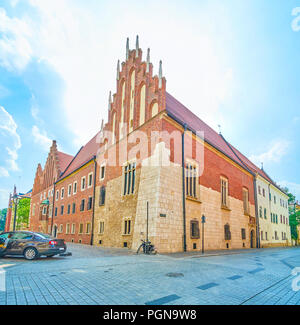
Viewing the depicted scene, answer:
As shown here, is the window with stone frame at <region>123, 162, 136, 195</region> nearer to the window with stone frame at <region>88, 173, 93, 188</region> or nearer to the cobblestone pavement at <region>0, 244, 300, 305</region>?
the window with stone frame at <region>88, 173, 93, 188</region>

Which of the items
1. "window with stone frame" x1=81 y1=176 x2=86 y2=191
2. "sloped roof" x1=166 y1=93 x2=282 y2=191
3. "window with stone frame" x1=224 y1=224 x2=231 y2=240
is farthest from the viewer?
"window with stone frame" x1=81 y1=176 x2=86 y2=191

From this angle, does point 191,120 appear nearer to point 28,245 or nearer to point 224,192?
point 224,192

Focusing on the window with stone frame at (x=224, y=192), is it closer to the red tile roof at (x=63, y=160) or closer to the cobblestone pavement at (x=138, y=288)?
the cobblestone pavement at (x=138, y=288)

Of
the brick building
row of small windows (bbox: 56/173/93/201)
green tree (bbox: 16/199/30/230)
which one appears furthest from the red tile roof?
green tree (bbox: 16/199/30/230)

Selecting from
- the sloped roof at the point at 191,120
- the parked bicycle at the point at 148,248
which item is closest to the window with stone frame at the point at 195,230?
the parked bicycle at the point at 148,248

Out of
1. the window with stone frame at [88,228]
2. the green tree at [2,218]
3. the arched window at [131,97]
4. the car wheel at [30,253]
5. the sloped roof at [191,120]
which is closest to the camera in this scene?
the car wheel at [30,253]

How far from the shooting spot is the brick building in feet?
56.4

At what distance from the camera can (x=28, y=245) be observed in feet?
39.7

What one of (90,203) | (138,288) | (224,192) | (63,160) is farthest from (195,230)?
(63,160)

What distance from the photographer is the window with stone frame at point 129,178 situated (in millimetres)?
19844

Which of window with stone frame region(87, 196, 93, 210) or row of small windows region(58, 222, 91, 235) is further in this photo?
window with stone frame region(87, 196, 93, 210)

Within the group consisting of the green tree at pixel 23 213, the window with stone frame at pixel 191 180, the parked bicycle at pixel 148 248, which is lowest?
the parked bicycle at pixel 148 248
